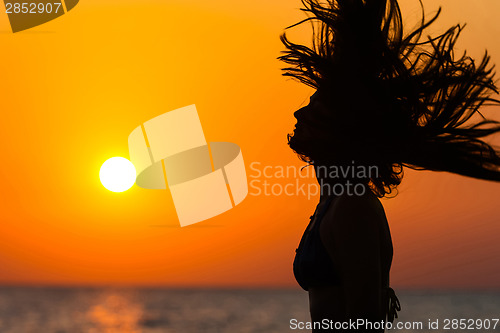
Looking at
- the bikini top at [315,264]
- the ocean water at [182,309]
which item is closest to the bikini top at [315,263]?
the bikini top at [315,264]

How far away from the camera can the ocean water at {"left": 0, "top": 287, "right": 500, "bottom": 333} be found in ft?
115

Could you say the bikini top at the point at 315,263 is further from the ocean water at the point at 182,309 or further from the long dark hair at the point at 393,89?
the ocean water at the point at 182,309

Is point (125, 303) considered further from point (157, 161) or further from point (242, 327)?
point (157, 161)

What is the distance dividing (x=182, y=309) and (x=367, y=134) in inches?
1628

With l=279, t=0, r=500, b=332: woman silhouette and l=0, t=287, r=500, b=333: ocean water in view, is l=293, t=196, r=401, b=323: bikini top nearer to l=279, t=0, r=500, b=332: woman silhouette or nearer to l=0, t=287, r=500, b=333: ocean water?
l=279, t=0, r=500, b=332: woman silhouette

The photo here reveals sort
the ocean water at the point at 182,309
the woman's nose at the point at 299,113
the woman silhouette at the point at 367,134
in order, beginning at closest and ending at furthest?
the woman silhouette at the point at 367,134 → the woman's nose at the point at 299,113 → the ocean water at the point at 182,309

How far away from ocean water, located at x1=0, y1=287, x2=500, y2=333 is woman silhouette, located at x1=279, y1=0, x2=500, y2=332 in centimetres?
3036

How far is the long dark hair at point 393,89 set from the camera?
301cm

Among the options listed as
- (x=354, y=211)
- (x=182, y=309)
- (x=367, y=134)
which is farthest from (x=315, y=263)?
(x=182, y=309)

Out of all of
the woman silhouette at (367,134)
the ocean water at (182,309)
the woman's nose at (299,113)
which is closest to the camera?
the woman silhouette at (367,134)

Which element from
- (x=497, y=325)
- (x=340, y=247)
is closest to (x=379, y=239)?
(x=340, y=247)

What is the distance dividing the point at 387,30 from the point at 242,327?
106 ft

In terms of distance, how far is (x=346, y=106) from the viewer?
298 centimetres

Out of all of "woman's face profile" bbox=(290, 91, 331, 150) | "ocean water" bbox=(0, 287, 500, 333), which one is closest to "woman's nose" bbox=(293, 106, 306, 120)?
"woman's face profile" bbox=(290, 91, 331, 150)
